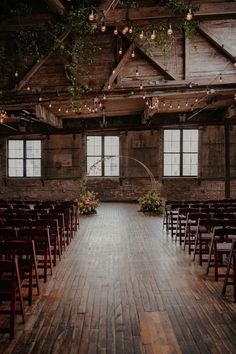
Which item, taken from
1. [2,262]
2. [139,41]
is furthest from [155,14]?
[2,262]

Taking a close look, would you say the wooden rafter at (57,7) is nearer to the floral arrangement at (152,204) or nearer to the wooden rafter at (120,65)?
the wooden rafter at (120,65)

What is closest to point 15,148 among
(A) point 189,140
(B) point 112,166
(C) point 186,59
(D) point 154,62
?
(B) point 112,166

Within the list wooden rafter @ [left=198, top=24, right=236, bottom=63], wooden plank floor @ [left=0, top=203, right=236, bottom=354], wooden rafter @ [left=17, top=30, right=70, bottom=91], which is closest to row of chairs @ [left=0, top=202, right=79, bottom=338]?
wooden plank floor @ [left=0, top=203, right=236, bottom=354]

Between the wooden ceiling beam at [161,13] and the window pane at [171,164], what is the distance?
953cm

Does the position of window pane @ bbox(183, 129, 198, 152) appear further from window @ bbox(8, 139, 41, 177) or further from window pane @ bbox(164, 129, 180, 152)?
window @ bbox(8, 139, 41, 177)

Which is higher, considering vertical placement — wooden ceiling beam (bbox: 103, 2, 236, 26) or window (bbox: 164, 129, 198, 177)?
wooden ceiling beam (bbox: 103, 2, 236, 26)

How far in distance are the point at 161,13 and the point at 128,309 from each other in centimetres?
824

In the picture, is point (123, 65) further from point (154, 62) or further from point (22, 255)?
point (22, 255)

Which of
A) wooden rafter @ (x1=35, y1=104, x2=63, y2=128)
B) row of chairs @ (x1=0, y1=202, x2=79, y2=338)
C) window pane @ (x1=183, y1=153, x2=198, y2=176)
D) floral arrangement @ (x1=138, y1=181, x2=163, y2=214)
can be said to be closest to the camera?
row of chairs @ (x1=0, y1=202, x2=79, y2=338)

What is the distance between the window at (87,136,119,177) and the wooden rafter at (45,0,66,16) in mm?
9195

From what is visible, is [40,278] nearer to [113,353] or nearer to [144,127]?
[113,353]

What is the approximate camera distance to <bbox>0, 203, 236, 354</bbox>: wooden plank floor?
3.38 meters

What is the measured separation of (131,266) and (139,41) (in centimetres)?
725

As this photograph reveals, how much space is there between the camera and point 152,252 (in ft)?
24.3
